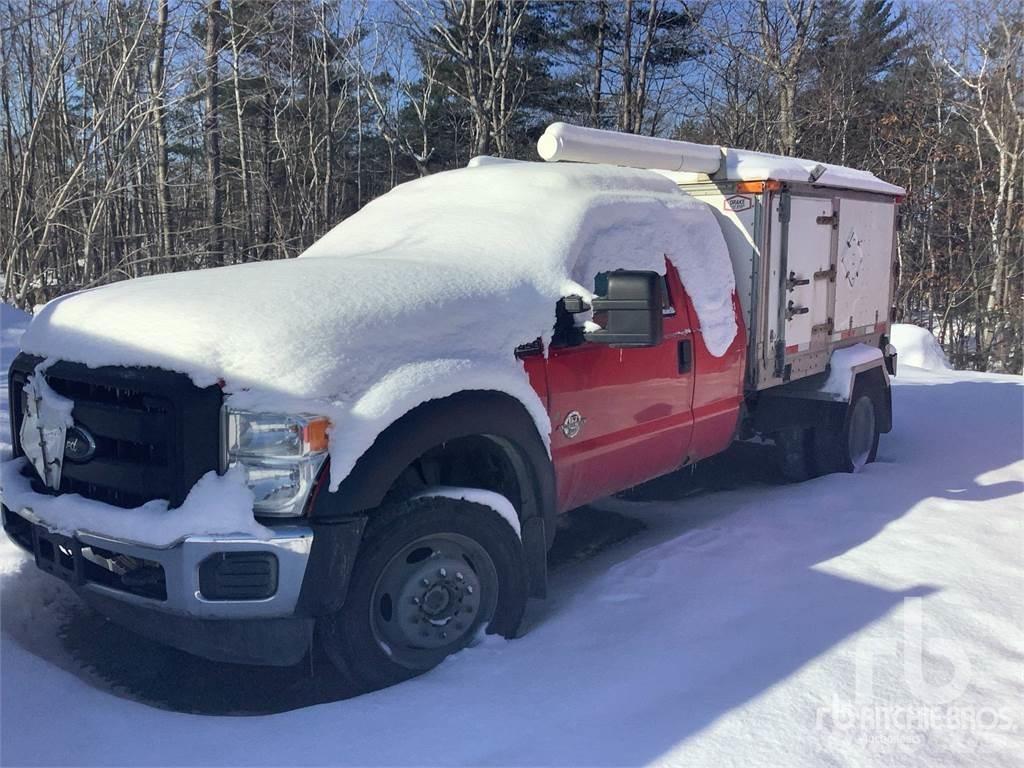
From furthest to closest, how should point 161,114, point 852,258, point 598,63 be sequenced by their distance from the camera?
point 598,63 → point 161,114 → point 852,258

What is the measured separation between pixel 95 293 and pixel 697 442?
10.9ft

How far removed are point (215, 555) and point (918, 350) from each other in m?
13.2

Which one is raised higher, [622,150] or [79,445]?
[622,150]

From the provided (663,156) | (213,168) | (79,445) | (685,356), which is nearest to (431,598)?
(79,445)

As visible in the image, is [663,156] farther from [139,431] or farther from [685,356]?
[139,431]

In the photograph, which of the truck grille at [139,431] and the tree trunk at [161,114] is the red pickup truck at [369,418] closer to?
the truck grille at [139,431]

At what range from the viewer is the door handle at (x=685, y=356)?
487 centimetres

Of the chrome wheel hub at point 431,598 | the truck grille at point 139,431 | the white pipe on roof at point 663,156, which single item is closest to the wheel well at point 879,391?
the white pipe on roof at point 663,156

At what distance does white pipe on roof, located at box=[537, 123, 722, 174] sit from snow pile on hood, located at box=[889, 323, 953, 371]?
9061 millimetres

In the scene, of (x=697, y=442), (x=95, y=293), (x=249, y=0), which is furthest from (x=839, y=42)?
(x=95, y=293)

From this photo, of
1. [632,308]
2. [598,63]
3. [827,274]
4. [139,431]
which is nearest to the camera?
[139,431]

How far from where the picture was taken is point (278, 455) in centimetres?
306

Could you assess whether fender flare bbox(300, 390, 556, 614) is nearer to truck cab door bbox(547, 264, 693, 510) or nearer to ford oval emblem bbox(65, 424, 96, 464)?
truck cab door bbox(547, 264, 693, 510)

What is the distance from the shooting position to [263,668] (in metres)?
3.78
